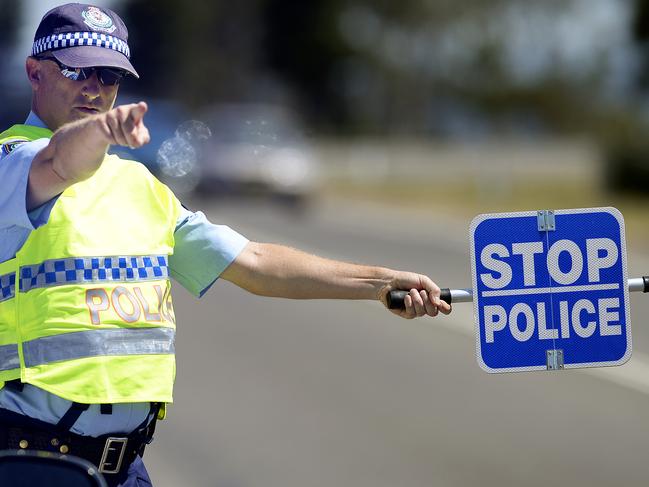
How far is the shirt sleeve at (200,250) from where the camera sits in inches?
146

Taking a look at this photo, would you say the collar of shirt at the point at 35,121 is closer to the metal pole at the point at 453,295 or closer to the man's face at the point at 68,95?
the man's face at the point at 68,95

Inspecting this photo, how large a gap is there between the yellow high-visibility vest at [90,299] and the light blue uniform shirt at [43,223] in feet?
0.14

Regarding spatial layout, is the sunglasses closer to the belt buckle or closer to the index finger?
the index finger

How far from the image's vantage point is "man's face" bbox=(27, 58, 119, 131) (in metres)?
3.50

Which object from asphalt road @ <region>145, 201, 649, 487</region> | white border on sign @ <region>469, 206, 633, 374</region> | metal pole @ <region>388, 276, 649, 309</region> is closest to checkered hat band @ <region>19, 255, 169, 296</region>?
metal pole @ <region>388, 276, 649, 309</region>

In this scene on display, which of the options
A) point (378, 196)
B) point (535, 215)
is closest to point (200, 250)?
point (535, 215)

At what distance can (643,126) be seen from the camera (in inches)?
1624

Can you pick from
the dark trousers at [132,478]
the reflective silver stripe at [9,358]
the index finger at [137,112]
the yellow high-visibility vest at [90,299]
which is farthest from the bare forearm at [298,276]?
the index finger at [137,112]

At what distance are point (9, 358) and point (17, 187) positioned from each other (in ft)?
1.40

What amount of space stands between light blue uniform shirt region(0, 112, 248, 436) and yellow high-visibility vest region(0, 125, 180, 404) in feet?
0.14

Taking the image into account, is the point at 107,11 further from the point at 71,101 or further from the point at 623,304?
the point at 623,304

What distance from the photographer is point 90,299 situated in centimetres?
337

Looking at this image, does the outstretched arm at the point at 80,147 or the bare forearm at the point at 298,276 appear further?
the bare forearm at the point at 298,276

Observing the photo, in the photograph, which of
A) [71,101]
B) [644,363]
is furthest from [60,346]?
[644,363]
